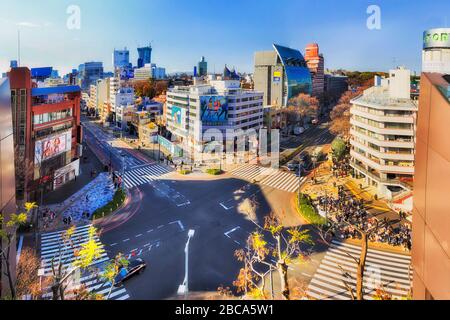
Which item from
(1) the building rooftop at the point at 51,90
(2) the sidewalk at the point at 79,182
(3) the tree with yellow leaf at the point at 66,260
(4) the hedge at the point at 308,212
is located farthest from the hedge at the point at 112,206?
(4) the hedge at the point at 308,212

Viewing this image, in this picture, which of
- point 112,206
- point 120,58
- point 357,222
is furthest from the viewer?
point 120,58

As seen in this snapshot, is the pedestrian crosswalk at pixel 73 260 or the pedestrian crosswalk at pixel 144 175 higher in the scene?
the pedestrian crosswalk at pixel 144 175

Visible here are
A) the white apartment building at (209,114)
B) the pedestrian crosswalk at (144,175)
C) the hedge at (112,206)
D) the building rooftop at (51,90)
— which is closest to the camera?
the hedge at (112,206)

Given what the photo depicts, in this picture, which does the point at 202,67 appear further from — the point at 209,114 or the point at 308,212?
the point at 308,212

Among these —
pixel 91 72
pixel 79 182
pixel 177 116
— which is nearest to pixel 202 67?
pixel 91 72

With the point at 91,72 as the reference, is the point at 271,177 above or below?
below

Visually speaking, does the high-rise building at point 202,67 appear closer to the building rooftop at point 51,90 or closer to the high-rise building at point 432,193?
the building rooftop at point 51,90

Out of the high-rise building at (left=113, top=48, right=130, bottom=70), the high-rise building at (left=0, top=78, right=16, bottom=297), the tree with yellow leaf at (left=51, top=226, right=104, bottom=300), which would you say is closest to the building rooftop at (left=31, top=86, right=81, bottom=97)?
the tree with yellow leaf at (left=51, top=226, right=104, bottom=300)
